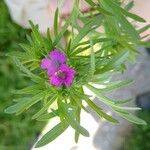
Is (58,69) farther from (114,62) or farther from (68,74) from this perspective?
(114,62)

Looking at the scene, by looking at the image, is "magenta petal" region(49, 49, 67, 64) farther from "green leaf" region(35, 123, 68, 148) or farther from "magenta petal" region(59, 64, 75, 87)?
"green leaf" region(35, 123, 68, 148)

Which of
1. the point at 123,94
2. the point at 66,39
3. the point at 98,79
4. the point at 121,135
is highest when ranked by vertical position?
the point at 66,39

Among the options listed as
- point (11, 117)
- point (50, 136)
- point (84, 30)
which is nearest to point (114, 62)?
point (84, 30)

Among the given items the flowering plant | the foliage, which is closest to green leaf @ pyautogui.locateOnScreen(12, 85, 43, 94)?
the flowering plant

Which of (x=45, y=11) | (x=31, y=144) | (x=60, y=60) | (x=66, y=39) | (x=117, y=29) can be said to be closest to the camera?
(x=60, y=60)

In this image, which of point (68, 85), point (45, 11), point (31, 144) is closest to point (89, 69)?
point (68, 85)

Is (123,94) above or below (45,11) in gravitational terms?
below

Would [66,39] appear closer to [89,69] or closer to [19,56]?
[19,56]
